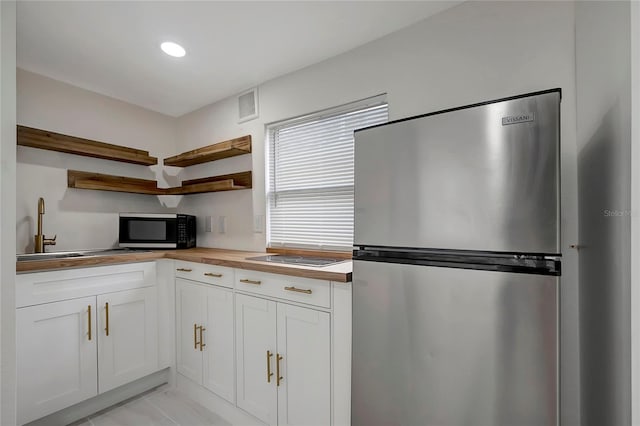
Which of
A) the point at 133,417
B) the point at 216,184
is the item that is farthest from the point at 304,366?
the point at 216,184

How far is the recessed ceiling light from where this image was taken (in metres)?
1.92

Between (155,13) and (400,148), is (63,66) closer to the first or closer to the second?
(155,13)

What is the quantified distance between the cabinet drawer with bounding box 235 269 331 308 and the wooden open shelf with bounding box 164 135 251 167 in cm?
114

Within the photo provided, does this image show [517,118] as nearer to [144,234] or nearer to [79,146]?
[144,234]

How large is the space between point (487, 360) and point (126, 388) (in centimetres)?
242

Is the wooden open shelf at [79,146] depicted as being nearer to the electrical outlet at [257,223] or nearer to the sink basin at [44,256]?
the sink basin at [44,256]

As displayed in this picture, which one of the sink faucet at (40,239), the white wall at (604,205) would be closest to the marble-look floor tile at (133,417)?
the sink faucet at (40,239)

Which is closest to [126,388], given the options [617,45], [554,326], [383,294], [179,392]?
[179,392]

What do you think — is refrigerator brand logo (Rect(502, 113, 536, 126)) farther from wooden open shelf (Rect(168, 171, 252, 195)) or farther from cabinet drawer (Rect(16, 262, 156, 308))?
cabinet drawer (Rect(16, 262, 156, 308))

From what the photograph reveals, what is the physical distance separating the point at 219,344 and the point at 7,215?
131 centimetres

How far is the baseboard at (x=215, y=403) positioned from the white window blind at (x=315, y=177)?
1125mm

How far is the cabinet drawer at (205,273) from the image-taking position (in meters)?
1.95

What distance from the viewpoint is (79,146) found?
2.43 m

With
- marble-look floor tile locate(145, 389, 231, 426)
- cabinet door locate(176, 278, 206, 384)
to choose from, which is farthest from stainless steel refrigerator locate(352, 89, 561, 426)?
cabinet door locate(176, 278, 206, 384)
